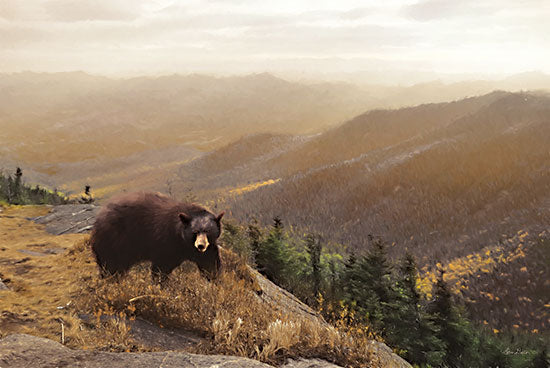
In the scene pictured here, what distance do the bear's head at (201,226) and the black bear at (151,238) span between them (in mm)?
16

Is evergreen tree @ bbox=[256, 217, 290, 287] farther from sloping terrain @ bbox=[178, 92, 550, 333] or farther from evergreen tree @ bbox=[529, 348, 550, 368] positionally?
evergreen tree @ bbox=[529, 348, 550, 368]

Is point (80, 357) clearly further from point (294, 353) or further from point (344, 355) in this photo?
point (344, 355)

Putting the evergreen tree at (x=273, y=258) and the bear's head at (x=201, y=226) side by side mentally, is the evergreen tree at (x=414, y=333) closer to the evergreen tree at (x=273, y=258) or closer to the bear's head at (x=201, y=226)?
the evergreen tree at (x=273, y=258)

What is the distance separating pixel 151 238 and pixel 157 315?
4.53 ft

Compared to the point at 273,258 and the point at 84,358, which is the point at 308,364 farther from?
the point at 273,258

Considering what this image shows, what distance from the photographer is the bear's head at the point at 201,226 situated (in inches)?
212

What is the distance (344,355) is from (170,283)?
3071mm

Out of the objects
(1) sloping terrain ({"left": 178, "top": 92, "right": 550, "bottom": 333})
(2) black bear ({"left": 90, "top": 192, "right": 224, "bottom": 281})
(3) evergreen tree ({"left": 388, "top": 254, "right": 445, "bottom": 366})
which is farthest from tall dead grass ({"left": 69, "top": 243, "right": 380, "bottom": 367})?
(1) sloping terrain ({"left": 178, "top": 92, "right": 550, "bottom": 333})

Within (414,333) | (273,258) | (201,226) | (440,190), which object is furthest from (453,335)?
(440,190)

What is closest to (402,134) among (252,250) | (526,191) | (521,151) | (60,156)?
(521,151)

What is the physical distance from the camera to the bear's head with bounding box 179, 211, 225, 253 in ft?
17.7

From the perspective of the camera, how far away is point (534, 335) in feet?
46.1

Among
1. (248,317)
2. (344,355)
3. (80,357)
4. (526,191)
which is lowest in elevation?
(526,191)

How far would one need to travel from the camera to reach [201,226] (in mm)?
5418
